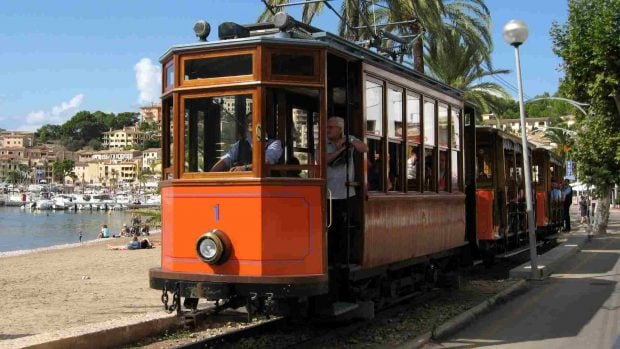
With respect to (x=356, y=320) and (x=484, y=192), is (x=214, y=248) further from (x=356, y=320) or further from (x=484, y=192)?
(x=484, y=192)

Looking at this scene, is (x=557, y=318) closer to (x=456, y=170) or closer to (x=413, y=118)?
(x=456, y=170)

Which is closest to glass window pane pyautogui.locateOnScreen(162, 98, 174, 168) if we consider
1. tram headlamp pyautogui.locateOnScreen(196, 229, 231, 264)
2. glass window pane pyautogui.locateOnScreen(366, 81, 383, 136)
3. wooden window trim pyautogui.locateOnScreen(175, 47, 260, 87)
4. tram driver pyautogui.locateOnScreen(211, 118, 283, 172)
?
wooden window trim pyautogui.locateOnScreen(175, 47, 260, 87)

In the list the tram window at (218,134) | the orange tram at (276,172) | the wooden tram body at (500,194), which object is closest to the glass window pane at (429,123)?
the orange tram at (276,172)

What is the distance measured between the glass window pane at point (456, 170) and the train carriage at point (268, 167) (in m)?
2.68

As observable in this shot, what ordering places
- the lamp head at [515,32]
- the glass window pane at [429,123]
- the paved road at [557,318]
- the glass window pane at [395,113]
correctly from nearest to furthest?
the paved road at [557,318]
the glass window pane at [395,113]
the glass window pane at [429,123]
the lamp head at [515,32]

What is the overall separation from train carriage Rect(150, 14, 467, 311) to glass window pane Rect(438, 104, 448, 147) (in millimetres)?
1962

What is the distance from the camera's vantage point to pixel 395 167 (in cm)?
905

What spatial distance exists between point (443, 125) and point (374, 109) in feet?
8.61

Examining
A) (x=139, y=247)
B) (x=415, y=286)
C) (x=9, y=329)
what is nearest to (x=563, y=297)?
(x=415, y=286)

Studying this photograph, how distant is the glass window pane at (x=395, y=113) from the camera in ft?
28.9

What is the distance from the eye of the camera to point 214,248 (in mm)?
7141

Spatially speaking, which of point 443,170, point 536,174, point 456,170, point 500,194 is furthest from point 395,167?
point 536,174

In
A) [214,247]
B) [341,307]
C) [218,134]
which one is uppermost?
[218,134]

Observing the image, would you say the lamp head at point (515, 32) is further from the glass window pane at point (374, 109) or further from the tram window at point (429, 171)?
the glass window pane at point (374, 109)
